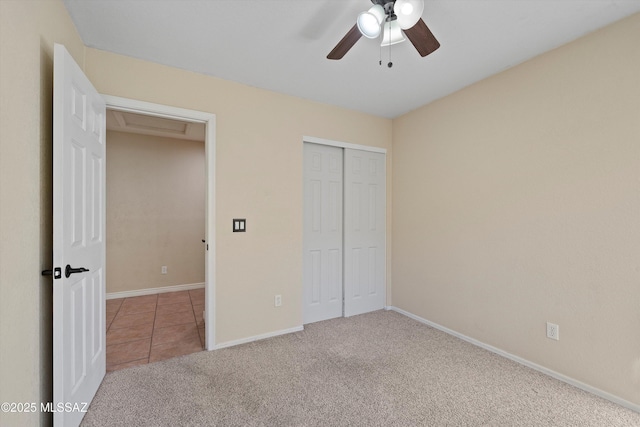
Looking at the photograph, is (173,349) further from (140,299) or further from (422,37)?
(422,37)

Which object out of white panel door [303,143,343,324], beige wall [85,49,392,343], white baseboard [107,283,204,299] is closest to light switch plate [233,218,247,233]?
beige wall [85,49,392,343]

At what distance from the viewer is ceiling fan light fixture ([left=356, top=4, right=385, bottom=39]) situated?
1.47m

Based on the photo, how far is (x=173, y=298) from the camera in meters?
4.10

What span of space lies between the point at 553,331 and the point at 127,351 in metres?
3.52

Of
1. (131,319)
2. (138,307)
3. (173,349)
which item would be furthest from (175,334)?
(138,307)

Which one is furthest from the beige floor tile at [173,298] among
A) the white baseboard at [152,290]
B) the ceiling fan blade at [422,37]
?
the ceiling fan blade at [422,37]

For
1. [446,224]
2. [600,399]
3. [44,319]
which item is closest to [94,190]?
[44,319]

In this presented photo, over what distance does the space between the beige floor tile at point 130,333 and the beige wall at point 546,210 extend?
119 inches

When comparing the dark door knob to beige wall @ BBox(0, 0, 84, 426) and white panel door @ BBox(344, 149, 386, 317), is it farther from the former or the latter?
white panel door @ BBox(344, 149, 386, 317)

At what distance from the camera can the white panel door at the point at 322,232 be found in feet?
10.4

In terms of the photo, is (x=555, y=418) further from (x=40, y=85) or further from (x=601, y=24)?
(x=40, y=85)

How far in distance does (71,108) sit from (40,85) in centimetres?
14

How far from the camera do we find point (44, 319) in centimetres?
145

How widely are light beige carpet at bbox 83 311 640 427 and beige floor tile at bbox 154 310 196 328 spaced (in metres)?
0.92
